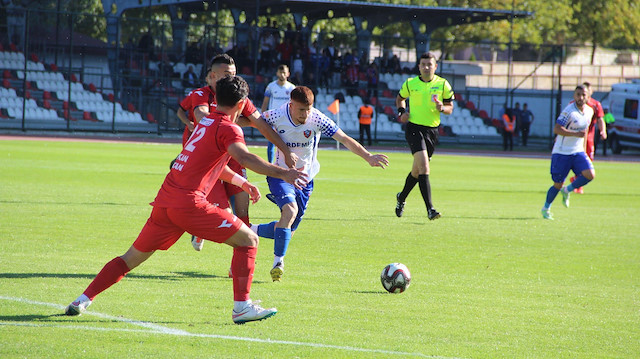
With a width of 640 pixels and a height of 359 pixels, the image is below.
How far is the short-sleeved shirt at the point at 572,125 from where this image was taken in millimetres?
14016

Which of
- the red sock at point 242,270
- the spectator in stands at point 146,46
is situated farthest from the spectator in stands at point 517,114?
the red sock at point 242,270

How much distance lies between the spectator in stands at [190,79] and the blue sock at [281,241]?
95.2ft

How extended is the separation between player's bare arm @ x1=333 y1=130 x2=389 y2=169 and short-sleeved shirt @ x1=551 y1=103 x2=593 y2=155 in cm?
736

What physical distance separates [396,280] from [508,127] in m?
31.9

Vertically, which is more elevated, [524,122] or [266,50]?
[266,50]

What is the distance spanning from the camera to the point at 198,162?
18.4ft

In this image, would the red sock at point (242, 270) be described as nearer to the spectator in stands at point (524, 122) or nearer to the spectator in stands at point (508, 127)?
the spectator in stands at point (508, 127)

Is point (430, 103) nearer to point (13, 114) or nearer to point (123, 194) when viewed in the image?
point (123, 194)

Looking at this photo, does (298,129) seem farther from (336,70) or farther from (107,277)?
(336,70)

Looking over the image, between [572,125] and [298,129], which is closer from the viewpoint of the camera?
[298,129]

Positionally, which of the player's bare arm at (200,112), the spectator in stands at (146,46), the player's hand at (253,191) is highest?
the spectator in stands at (146,46)

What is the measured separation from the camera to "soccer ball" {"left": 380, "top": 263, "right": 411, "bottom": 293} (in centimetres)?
720

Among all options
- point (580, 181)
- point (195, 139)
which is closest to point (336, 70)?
point (580, 181)

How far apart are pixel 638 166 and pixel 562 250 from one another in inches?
915
